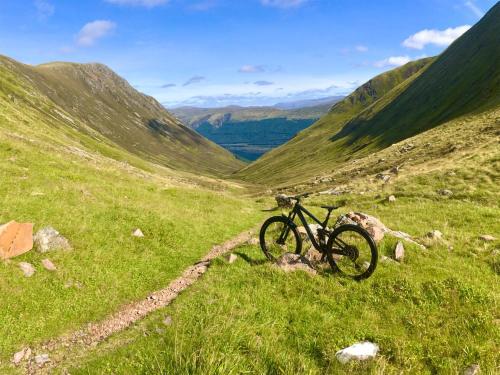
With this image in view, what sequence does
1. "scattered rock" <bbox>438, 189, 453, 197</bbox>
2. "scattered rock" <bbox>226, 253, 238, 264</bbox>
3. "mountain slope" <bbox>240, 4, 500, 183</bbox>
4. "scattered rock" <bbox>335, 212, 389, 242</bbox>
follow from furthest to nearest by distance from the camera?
"mountain slope" <bbox>240, 4, 500, 183</bbox> → "scattered rock" <bbox>438, 189, 453, 197</bbox> → "scattered rock" <bbox>226, 253, 238, 264</bbox> → "scattered rock" <bbox>335, 212, 389, 242</bbox>

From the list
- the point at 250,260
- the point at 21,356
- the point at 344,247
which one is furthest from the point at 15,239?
the point at 344,247

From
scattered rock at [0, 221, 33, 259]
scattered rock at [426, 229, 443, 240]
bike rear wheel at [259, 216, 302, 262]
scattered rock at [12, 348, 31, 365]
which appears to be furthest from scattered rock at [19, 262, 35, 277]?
scattered rock at [426, 229, 443, 240]

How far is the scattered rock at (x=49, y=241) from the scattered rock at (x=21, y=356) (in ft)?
16.1

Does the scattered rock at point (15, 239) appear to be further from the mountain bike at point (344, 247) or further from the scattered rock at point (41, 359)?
the mountain bike at point (344, 247)

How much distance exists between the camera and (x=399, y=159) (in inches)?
2315

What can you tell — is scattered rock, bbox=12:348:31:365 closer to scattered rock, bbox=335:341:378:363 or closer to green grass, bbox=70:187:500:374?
green grass, bbox=70:187:500:374

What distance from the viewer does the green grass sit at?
7223 mm

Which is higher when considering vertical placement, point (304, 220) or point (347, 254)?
point (304, 220)

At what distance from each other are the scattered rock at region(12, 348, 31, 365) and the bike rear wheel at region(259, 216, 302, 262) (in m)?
8.34

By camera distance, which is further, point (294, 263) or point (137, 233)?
point (137, 233)

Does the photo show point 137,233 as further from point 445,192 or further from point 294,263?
point 445,192

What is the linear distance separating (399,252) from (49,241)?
13543 mm

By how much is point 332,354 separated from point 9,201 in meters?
16.4

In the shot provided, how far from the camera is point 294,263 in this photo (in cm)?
1261
